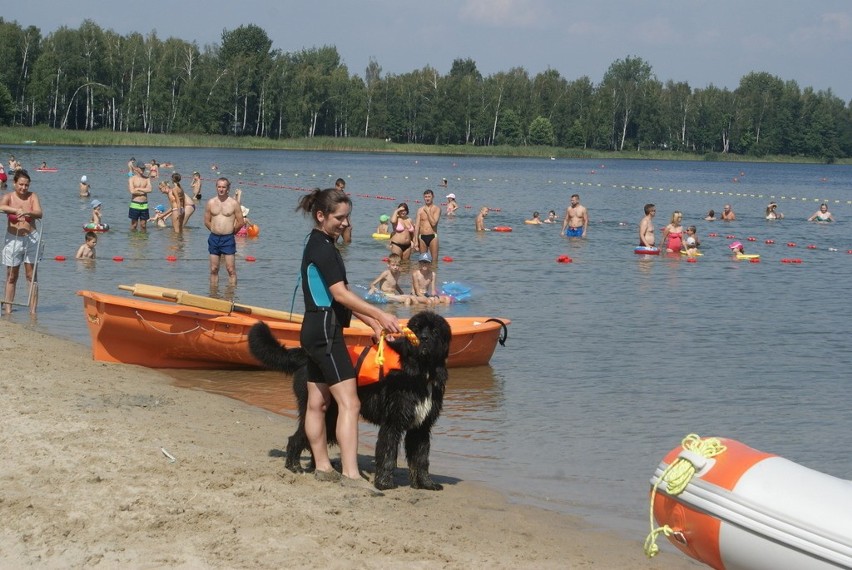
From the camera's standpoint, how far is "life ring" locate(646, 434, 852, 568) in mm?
4402

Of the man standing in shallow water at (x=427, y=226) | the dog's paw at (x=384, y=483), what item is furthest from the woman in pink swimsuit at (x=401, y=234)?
the dog's paw at (x=384, y=483)

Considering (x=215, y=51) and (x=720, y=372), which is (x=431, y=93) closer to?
(x=215, y=51)

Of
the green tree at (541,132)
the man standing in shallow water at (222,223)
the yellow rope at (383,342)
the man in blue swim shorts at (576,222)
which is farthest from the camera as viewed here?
the green tree at (541,132)

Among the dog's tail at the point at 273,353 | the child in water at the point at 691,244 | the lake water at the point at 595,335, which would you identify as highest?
the dog's tail at the point at 273,353

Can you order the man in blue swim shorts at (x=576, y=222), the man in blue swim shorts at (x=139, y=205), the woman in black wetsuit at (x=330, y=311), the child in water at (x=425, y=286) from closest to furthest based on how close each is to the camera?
the woman in black wetsuit at (x=330, y=311), the child in water at (x=425, y=286), the man in blue swim shorts at (x=139, y=205), the man in blue swim shorts at (x=576, y=222)

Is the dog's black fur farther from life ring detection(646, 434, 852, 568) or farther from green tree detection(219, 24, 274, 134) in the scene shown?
green tree detection(219, 24, 274, 134)

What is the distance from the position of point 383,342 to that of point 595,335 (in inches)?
305

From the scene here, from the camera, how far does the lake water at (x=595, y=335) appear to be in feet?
27.2

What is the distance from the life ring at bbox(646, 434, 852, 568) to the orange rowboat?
4839mm

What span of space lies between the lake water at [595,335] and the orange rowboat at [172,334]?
0.25 m

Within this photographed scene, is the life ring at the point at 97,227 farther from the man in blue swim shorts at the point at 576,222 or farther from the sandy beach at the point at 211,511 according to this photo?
the sandy beach at the point at 211,511

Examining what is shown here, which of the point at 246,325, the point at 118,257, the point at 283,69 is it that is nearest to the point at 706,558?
the point at 246,325

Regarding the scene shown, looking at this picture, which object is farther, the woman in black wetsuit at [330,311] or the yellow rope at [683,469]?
the woman in black wetsuit at [330,311]

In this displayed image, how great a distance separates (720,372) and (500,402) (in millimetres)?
2955
